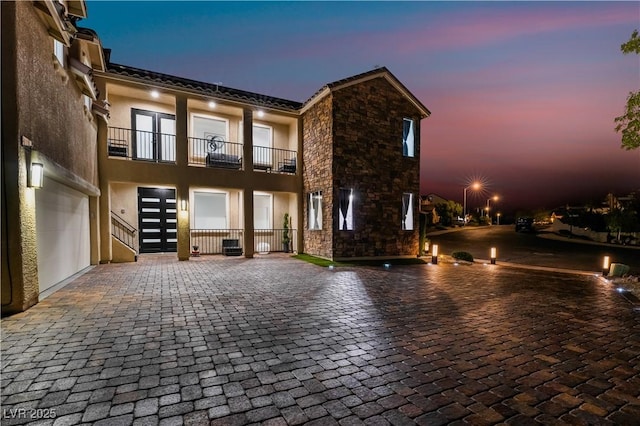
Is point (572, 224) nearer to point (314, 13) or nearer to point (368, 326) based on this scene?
point (314, 13)

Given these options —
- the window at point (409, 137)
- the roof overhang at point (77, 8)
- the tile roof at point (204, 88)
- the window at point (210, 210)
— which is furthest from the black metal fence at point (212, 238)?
the window at point (409, 137)

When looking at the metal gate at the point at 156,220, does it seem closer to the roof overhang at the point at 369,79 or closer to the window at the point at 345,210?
the window at the point at 345,210

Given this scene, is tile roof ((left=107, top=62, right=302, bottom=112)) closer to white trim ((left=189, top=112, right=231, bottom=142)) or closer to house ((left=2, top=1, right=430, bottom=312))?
house ((left=2, top=1, right=430, bottom=312))

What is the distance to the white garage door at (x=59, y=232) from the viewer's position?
20.9 ft

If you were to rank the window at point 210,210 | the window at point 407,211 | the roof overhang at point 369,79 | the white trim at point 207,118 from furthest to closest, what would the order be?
the window at point 210,210 → the white trim at point 207,118 → the window at point 407,211 → the roof overhang at point 369,79

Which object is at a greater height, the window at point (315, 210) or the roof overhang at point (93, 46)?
the roof overhang at point (93, 46)

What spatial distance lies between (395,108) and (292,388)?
42.8 ft

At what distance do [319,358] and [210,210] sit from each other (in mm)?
12401

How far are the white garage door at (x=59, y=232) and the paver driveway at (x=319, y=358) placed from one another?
90 cm

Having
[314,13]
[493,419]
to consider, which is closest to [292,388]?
[493,419]

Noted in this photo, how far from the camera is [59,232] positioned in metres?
7.39

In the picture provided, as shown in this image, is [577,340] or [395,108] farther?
[395,108]

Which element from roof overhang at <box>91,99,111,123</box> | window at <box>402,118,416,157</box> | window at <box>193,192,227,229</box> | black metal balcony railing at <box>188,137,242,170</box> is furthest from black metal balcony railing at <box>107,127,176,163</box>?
window at <box>402,118,416,157</box>

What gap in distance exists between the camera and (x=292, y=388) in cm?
282
